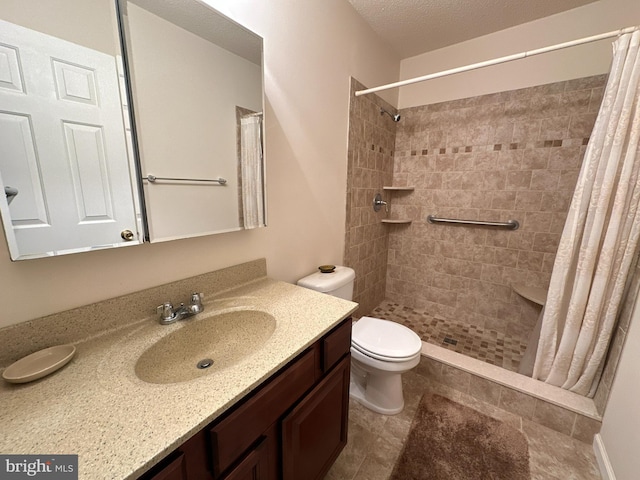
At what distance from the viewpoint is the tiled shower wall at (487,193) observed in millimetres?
1940

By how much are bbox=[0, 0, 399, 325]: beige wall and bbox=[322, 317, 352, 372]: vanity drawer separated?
1.87 ft

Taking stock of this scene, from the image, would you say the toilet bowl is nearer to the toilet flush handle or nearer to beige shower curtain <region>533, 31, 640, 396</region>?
beige shower curtain <region>533, 31, 640, 396</region>

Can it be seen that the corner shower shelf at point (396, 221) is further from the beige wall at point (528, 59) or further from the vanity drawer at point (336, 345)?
the vanity drawer at point (336, 345)

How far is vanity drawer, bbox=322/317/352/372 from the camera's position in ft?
3.12

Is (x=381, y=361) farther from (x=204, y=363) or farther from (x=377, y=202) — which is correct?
(x=377, y=202)

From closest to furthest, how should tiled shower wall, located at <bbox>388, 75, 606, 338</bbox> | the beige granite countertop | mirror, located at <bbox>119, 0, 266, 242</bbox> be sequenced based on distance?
the beige granite countertop, mirror, located at <bbox>119, 0, 266, 242</bbox>, tiled shower wall, located at <bbox>388, 75, 606, 338</bbox>

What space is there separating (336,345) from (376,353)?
0.48 meters

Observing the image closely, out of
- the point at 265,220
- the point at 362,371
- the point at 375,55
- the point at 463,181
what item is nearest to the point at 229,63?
the point at 265,220

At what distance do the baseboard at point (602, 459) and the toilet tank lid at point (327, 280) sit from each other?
1.44m

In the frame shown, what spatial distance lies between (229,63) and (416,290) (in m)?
2.42

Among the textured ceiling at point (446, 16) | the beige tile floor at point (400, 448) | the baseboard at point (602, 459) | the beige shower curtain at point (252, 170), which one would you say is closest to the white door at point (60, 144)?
the beige shower curtain at point (252, 170)

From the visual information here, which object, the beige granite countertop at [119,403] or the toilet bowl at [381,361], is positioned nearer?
the beige granite countertop at [119,403]

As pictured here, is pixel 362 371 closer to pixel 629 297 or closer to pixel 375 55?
pixel 629 297

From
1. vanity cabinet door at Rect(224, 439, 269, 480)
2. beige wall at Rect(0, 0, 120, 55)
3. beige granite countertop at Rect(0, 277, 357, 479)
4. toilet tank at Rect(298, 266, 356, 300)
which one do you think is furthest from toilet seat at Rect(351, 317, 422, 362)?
beige wall at Rect(0, 0, 120, 55)
